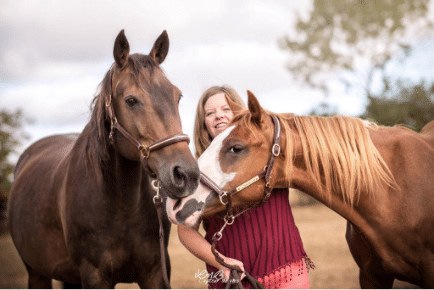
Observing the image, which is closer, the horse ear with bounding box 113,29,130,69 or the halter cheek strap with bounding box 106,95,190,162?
the halter cheek strap with bounding box 106,95,190,162

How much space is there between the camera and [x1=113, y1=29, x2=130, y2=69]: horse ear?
105 inches

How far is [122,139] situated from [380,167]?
183cm

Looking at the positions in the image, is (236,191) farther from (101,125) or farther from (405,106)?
(405,106)

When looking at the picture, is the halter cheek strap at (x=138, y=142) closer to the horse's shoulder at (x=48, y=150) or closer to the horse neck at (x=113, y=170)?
the horse neck at (x=113, y=170)

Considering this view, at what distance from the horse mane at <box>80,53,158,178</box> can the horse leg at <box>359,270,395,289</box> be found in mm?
2303

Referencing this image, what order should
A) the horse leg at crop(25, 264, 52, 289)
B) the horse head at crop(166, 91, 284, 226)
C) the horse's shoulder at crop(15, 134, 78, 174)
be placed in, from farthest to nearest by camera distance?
the horse leg at crop(25, 264, 52, 289) < the horse's shoulder at crop(15, 134, 78, 174) < the horse head at crop(166, 91, 284, 226)

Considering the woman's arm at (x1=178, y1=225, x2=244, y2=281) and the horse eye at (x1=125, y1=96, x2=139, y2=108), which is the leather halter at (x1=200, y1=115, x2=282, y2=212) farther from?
the horse eye at (x1=125, y1=96, x2=139, y2=108)

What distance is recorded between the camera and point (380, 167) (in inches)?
101

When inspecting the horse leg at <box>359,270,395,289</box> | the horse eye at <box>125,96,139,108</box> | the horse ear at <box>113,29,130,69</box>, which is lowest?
the horse leg at <box>359,270,395,289</box>

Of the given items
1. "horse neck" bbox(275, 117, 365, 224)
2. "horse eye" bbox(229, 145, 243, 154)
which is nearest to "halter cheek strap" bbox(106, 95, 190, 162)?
"horse eye" bbox(229, 145, 243, 154)

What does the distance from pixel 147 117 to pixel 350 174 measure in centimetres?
144

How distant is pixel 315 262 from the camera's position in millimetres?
8312

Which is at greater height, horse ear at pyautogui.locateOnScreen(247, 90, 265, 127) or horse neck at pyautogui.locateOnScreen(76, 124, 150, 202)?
horse ear at pyautogui.locateOnScreen(247, 90, 265, 127)

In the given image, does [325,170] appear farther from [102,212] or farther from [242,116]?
[102,212]
